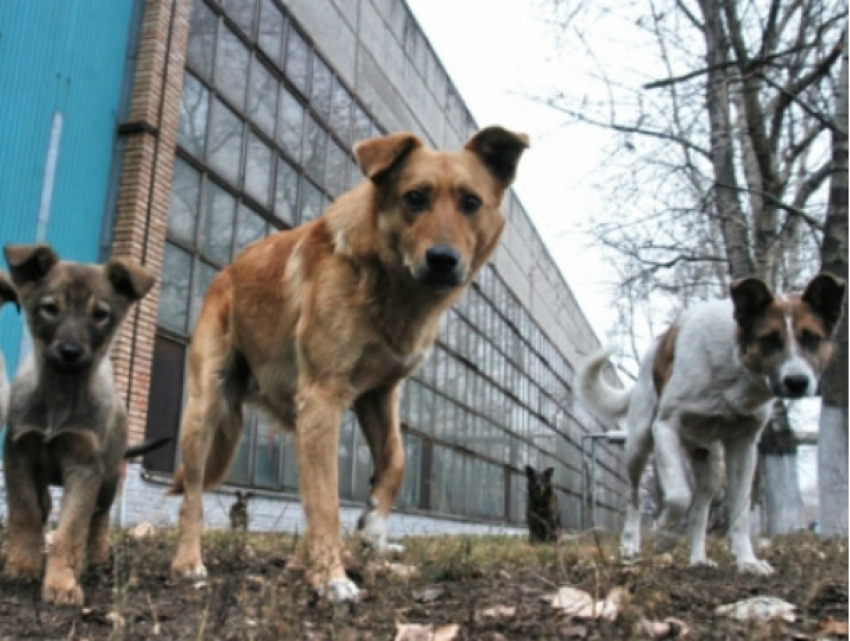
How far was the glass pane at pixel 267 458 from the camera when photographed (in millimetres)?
16594

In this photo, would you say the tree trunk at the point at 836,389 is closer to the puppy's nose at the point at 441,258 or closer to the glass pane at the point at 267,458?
the glass pane at the point at 267,458

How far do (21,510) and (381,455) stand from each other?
1.85 metres

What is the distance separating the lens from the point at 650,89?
13.2m

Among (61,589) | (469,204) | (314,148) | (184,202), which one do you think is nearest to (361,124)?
(314,148)

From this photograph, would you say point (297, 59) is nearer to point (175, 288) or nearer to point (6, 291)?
point (175, 288)

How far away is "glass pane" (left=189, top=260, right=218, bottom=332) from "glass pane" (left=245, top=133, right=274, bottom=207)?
2.19 meters

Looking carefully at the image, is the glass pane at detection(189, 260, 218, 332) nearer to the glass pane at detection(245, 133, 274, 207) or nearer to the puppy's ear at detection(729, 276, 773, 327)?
the glass pane at detection(245, 133, 274, 207)

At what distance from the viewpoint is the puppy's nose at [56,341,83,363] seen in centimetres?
→ 379

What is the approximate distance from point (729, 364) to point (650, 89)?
8475 mm

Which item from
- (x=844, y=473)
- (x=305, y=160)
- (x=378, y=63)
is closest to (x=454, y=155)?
(x=844, y=473)

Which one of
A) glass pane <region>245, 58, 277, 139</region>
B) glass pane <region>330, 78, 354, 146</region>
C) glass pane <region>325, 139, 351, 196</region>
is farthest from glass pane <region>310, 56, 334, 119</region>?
glass pane <region>245, 58, 277, 139</region>

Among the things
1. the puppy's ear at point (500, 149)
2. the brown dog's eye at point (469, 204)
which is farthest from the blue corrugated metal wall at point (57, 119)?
the brown dog's eye at point (469, 204)

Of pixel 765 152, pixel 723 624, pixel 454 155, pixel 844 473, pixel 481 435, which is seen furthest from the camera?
pixel 481 435

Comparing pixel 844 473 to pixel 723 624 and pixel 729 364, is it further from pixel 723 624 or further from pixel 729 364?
pixel 723 624
